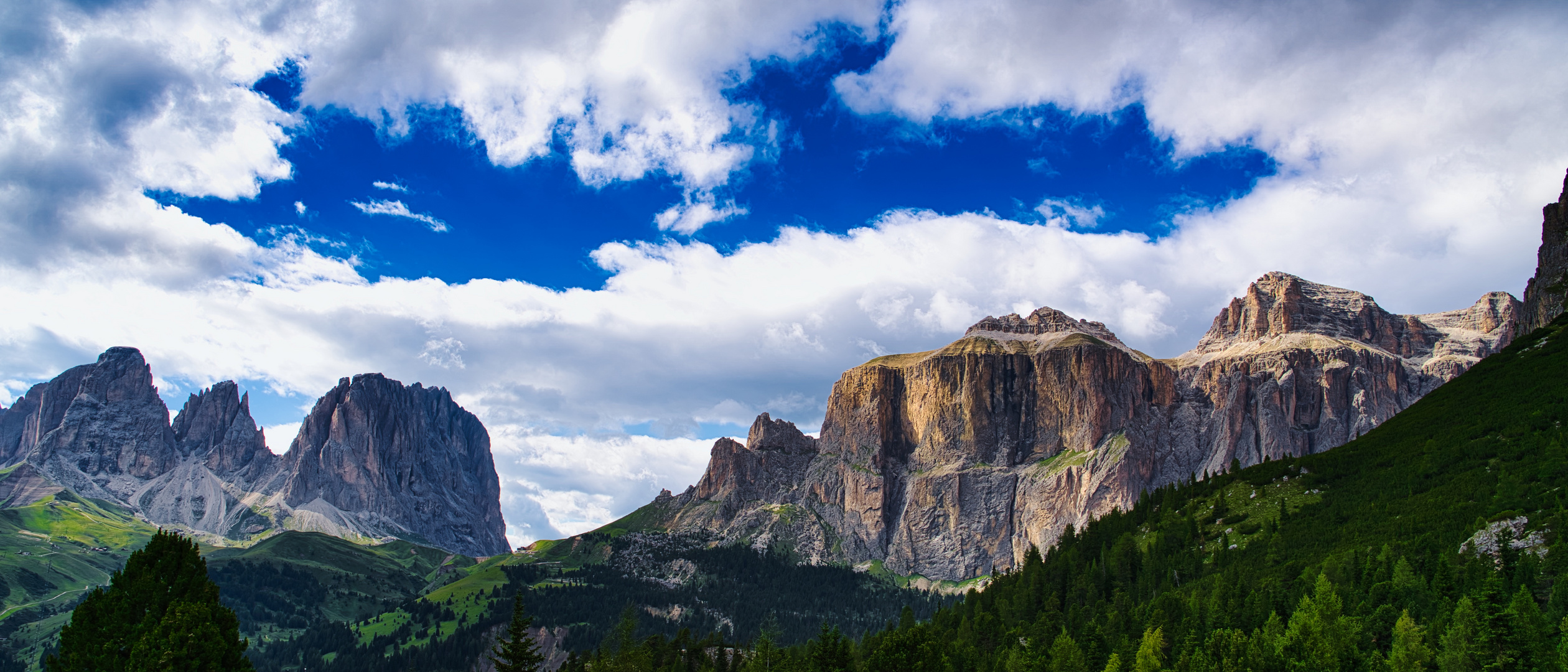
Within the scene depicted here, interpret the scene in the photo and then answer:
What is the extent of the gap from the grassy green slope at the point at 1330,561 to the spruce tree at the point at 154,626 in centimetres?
7648

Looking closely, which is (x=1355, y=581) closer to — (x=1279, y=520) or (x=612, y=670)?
(x=1279, y=520)

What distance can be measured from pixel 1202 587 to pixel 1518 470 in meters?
45.7

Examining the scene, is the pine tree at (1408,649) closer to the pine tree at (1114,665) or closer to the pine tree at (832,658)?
the pine tree at (1114,665)

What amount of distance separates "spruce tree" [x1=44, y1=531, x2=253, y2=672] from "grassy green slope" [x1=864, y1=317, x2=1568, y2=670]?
76.5m

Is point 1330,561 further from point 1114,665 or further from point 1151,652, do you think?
point 1114,665

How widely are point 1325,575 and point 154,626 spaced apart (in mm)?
124558

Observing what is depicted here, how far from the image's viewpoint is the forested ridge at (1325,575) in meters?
97.8

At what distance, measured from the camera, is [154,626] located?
63.2 meters

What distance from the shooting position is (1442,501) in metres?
140

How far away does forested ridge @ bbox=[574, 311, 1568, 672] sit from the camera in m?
97.8

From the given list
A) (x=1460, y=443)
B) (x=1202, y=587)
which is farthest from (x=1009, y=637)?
(x=1460, y=443)

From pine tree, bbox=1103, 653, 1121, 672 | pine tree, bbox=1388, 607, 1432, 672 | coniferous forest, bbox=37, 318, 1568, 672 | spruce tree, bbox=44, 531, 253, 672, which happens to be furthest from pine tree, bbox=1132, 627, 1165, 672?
spruce tree, bbox=44, 531, 253, 672

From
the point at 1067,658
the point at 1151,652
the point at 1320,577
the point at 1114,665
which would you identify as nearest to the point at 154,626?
the point at 1114,665

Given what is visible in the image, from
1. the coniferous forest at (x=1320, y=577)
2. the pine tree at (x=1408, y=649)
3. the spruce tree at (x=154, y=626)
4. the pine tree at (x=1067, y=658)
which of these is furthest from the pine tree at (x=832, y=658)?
the spruce tree at (x=154, y=626)
